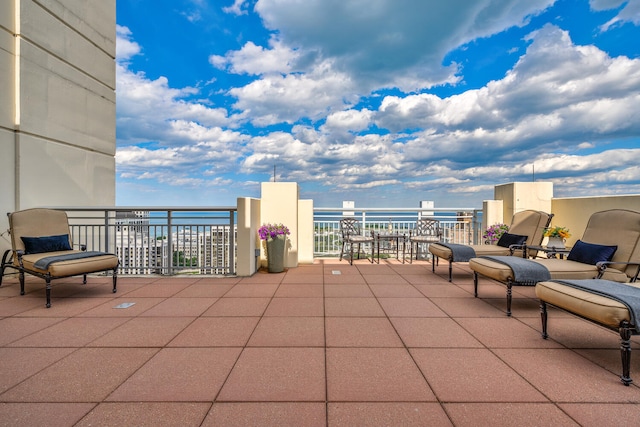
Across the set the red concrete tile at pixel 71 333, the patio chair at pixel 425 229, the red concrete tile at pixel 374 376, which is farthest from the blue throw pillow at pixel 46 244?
the patio chair at pixel 425 229

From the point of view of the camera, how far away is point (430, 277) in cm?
493

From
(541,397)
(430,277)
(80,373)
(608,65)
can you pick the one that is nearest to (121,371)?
(80,373)

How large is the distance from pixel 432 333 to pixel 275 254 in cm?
325

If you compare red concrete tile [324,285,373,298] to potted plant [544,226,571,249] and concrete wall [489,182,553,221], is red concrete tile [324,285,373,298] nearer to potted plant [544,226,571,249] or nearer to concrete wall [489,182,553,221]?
potted plant [544,226,571,249]

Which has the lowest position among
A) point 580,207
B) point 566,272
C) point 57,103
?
point 566,272

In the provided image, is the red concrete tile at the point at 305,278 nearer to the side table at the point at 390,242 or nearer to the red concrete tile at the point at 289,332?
the red concrete tile at the point at 289,332

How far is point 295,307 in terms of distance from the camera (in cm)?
332

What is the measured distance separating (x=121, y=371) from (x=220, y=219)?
11.0 feet

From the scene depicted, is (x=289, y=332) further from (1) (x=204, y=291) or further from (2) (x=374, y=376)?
(1) (x=204, y=291)

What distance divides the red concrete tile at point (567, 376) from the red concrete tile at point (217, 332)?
79.0 inches

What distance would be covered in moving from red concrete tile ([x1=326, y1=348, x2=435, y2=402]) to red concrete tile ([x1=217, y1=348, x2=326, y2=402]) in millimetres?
89

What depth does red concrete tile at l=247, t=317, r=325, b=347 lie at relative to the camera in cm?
235

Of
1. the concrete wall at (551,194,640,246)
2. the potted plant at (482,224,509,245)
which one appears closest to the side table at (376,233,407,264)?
the potted plant at (482,224,509,245)

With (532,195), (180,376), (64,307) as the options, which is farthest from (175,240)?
(532,195)
